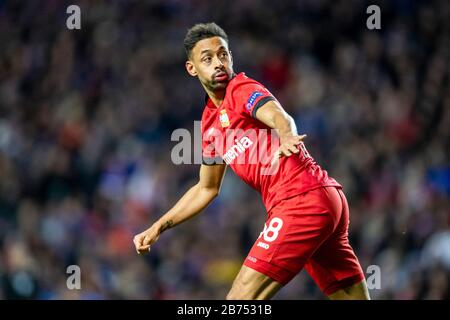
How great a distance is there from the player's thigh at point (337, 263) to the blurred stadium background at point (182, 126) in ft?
7.75

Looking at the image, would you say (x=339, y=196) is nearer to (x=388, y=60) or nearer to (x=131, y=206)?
(x=131, y=206)

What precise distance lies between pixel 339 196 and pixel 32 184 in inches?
204

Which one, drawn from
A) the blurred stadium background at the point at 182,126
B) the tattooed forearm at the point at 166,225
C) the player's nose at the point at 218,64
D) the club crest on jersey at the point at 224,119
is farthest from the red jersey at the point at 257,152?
the blurred stadium background at the point at 182,126

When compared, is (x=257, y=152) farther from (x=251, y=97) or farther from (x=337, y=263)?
(x=337, y=263)

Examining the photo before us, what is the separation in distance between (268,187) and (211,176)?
565 mm

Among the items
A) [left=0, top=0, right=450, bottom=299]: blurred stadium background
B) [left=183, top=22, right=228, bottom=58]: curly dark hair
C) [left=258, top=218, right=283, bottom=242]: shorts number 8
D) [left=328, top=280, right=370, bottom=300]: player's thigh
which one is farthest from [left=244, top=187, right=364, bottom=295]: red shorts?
[left=0, top=0, right=450, bottom=299]: blurred stadium background

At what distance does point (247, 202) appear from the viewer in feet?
30.7

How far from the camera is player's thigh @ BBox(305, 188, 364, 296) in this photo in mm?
5250

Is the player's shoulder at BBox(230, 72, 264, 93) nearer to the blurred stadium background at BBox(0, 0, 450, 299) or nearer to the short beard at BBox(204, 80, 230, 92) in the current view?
the short beard at BBox(204, 80, 230, 92)

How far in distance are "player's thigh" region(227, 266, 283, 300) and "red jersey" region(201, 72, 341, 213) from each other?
1.42 ft

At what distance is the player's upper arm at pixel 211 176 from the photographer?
5633 mm

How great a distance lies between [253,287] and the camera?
491 cm

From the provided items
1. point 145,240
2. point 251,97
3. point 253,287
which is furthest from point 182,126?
point 253,287

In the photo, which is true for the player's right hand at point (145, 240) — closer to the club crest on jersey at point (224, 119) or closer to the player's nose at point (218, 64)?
the club crest on jersey at point (224, 119)
